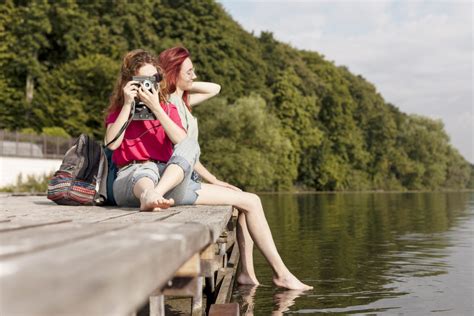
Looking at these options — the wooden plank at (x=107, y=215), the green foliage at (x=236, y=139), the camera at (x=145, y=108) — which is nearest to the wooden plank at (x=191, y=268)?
the wooden plank at (x=107, y=215)

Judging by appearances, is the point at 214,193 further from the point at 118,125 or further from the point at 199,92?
the point at 199,92

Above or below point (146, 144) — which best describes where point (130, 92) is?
above

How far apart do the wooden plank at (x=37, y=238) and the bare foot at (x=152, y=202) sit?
4.74ft

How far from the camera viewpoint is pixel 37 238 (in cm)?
164

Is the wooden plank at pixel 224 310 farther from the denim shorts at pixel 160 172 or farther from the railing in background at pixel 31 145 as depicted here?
the railing in background at pixel 31 145

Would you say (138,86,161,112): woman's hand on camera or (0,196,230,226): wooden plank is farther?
(138,86,161,112): woman's hand on camera

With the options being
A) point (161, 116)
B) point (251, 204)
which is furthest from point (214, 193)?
point (161, 116)

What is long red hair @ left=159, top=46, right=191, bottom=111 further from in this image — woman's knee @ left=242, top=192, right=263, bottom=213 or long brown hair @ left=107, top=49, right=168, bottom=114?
woman's knee @ left=242, top=192, right=263, bottom=213

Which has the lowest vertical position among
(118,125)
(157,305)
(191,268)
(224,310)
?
(224,310)

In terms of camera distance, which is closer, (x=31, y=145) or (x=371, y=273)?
(x=371, y=273)

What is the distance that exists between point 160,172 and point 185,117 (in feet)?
1.76

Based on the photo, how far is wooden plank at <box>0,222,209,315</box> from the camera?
832mm

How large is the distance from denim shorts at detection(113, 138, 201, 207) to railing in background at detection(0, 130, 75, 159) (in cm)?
2414

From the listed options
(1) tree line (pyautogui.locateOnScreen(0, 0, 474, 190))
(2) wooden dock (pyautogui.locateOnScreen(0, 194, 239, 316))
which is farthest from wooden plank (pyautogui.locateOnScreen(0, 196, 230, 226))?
(1) tree line (pyautogui.locateOnScreen(0, 0, 474, 190))
